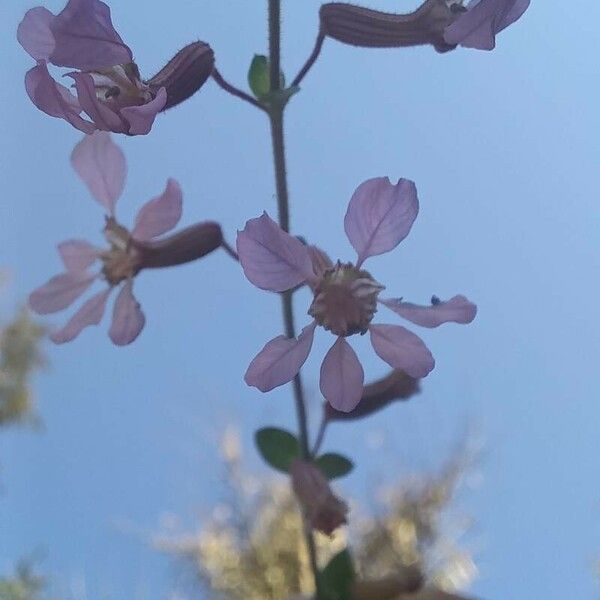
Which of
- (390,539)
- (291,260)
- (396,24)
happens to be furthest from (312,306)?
(390,539)

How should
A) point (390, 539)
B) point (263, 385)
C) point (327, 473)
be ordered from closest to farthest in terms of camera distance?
point (263, 385) → point (327, 473) → point (390, 539)

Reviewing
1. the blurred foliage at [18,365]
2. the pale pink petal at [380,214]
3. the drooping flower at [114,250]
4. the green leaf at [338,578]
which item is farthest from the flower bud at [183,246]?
the blurred foliage at [18,365]

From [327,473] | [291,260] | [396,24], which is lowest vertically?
[327,473]

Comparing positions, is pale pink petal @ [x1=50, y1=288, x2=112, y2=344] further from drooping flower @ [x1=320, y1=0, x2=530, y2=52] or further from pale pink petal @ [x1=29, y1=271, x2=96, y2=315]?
drooping flower @ [x1=320, y1=0, x2=530, y2=52]

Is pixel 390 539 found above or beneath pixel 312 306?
beneath

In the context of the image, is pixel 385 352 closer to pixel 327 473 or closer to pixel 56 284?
pixel 327 473

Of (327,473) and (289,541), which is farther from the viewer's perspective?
(289,541)
